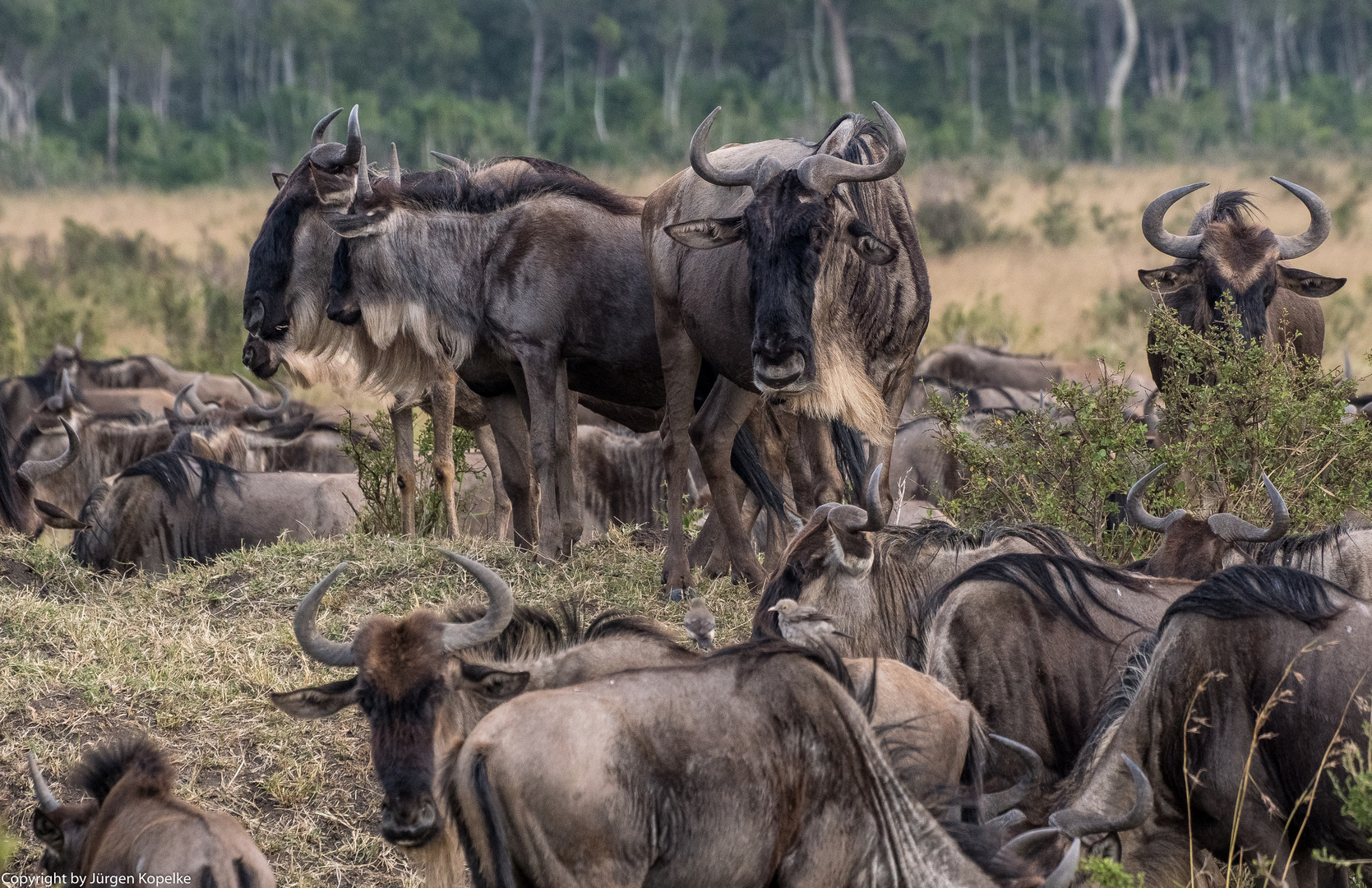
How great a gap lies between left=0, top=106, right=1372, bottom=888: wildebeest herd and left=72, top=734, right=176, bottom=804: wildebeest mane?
0.5 inches

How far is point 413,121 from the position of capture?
38.3m

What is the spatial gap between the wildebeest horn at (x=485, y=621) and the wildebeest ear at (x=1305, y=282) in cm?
461

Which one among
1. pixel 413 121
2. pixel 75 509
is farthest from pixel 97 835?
pixel 413 121

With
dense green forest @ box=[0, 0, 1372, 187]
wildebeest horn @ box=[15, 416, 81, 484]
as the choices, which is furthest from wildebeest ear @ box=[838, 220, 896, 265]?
dense green forest @ box=[0, 0, 1372, 187]

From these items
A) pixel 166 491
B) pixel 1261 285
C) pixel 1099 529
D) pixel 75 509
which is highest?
pixel 1261 285

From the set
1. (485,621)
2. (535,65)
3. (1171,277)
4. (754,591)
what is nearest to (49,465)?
(754,591)

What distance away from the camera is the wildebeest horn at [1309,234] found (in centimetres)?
739

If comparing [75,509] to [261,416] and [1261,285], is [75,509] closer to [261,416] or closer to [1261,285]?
[261,416]

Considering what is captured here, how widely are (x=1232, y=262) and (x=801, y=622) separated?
11.7 ft

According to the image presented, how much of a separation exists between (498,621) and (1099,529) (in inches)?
122

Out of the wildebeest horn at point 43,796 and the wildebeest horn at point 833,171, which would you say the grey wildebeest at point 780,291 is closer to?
the wildebeest horn at point 833,171

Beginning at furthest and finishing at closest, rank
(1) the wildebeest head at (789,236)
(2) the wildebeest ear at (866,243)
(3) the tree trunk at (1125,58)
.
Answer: (3) the tree trunk at (1125,58) < (2) the wildebeest ear at (866,243) < (1) the wildebeest head at (789,236)

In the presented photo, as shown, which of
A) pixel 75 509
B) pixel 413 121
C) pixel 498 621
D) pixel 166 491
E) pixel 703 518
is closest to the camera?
pixel 498 621

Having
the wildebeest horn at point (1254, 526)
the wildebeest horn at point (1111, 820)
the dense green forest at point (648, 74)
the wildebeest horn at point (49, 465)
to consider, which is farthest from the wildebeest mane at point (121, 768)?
the dense green forest at point (648, 74)
